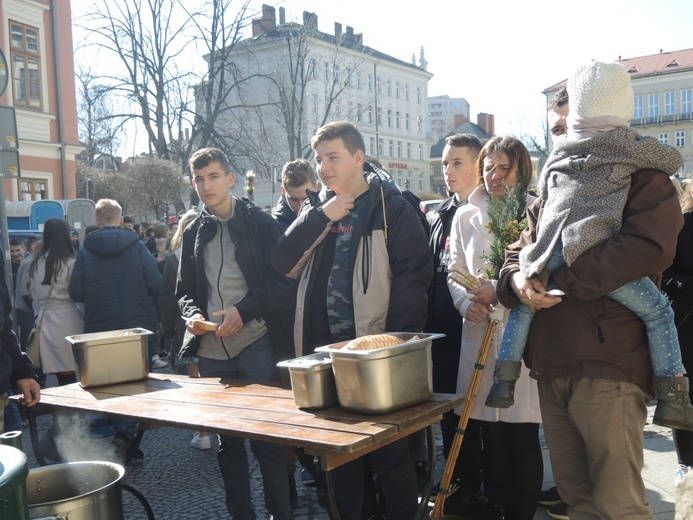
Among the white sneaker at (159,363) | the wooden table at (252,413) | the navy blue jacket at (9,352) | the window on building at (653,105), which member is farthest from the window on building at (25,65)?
the window on building at (653,105)

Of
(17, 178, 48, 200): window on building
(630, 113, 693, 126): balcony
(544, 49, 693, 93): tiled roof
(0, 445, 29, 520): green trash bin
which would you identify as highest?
(544, 49, 693, 93): tiled roof

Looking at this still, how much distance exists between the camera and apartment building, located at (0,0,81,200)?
20.3 m

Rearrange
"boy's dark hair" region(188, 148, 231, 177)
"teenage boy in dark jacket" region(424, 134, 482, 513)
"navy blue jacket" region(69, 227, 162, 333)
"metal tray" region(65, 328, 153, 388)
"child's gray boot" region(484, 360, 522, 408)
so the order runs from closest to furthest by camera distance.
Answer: "child's gray boot" region(484, 360, 522, 408) → "metal tray" region(65, 328, 153, 388) → "teenage boy in dark jacket" region(424, 134, 482, 513) → "boy's dark hair" region(188, 148, 231, 177) → "navy blue jacket" region(69, 227, 162, 333)

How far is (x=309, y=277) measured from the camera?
11.9ft

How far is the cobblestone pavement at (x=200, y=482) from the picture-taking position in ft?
13.8

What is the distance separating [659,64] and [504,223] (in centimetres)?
7928

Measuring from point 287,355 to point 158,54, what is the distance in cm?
2634

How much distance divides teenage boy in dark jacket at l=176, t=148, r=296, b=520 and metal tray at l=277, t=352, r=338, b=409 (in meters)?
1.07

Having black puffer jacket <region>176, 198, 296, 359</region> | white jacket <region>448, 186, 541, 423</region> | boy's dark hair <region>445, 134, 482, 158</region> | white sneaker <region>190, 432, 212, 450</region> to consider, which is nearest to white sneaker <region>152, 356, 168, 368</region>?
white sneaker <region>190, 432, 212, 450</region>

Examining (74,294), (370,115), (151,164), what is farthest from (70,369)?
(370,115)

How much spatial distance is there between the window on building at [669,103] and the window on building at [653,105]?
81 centimetres

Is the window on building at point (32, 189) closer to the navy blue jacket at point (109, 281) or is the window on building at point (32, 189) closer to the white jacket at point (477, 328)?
the navy blue jacket at point (109, 281)

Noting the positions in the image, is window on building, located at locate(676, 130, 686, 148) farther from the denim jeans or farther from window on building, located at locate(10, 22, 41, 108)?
the denim jeans

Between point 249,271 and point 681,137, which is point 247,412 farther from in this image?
point 681,137
